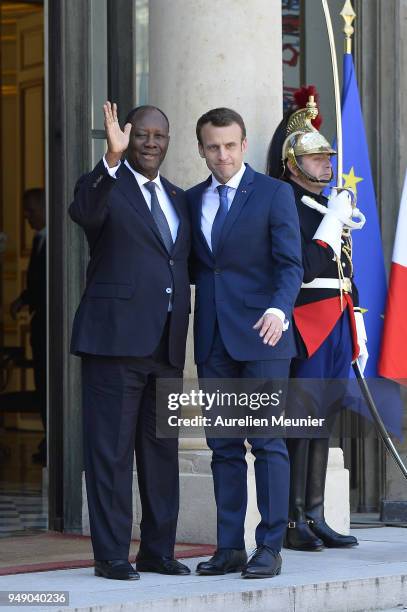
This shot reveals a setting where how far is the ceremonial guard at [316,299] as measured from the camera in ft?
22.0

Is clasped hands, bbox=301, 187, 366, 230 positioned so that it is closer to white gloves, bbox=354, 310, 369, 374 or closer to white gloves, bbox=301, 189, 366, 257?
white gloves, bbox=301, 189, 366, 257

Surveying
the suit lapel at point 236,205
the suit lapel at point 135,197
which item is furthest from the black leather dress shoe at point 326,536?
the suit lapel at point 135,197

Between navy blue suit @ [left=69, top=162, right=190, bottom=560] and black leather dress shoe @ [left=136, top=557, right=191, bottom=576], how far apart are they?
0.18 m

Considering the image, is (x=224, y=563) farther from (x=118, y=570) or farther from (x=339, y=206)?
(x=339, y=206)

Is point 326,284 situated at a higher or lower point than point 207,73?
lower

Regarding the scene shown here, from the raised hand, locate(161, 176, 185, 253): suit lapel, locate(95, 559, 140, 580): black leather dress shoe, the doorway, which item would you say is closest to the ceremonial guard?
locate(161, 176, 185, 253): suit lapel

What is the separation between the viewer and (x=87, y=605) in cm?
514

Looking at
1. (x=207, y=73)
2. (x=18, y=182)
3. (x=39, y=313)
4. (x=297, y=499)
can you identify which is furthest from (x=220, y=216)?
(x=18, y=182)

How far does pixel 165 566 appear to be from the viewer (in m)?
5.92

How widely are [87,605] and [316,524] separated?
1.91 m

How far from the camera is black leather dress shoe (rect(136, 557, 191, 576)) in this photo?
5906mm

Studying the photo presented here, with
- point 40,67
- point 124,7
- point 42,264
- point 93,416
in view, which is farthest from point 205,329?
point 40,67

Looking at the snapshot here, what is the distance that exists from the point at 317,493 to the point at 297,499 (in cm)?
11

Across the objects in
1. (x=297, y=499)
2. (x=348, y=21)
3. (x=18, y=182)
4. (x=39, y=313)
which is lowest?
(x=297, y=499)
